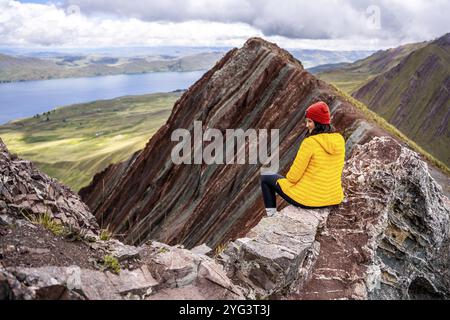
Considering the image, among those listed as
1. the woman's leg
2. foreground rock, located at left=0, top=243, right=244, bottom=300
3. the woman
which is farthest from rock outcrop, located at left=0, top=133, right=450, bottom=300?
the woman's leg

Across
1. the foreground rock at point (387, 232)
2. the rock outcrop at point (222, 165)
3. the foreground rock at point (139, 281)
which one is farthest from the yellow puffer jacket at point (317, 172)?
the rock outcrop at point (222, 165)

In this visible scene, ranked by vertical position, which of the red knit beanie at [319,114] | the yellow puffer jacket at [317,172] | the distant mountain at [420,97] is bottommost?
the distant mountain at [420,97]

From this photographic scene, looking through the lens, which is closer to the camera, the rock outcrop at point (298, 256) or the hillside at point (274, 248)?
the rock outcrop at point (298, 256)

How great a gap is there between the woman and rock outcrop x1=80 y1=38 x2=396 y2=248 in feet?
29.1

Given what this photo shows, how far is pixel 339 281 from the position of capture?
797 cm

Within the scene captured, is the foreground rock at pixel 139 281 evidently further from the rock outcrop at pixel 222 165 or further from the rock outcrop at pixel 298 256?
the rock outcrop at pixel 222 165

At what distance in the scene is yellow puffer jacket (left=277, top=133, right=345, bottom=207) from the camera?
29.1 feet

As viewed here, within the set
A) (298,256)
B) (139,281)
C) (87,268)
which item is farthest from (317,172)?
(87,268)

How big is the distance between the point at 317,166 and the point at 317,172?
0.48 ft

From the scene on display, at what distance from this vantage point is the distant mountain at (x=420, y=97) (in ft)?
437

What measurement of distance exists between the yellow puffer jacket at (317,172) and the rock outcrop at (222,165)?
8.88 meters

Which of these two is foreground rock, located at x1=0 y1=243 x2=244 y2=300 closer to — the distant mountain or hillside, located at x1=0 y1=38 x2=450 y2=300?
hillside, located at x1=0 y1=38 x2=450 y2=300

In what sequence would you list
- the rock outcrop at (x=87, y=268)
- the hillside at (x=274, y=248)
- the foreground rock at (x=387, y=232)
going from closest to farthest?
the rock outcrop at (x=87, y=268), the hillside at (x=274, y=248), the foreground rock at (x=387, y=232)

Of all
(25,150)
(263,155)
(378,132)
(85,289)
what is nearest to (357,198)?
(85,289)
